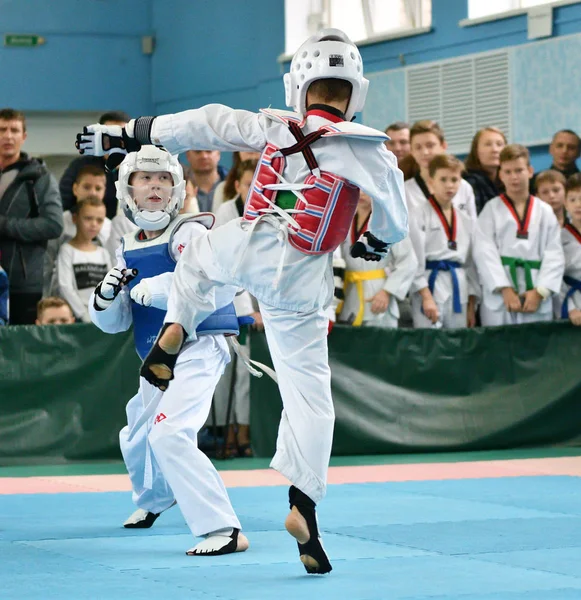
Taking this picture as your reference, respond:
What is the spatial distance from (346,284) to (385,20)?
722 cm

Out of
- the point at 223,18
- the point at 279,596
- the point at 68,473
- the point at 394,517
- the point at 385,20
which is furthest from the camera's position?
the point at 223,18

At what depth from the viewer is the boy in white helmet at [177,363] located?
520cm

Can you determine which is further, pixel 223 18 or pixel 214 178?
pixel 223 18

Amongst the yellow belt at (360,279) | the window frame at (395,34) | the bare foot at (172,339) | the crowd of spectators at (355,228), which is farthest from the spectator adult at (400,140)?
the bare foot at (172,339)

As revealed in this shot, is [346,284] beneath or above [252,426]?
above

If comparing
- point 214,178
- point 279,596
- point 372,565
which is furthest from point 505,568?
point 214,178

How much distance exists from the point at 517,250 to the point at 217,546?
16.9 ft

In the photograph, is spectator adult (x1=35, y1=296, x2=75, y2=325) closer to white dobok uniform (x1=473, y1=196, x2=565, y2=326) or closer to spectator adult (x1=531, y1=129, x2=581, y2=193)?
white dobok uniform (x1=473, y1=196, x2=565, y2=326)

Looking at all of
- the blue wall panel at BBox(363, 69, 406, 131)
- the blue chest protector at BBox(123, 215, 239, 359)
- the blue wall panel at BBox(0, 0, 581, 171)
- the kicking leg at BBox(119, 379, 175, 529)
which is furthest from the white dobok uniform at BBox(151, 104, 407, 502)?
the blue wall panel at BBox(0, 0, 581, 171)

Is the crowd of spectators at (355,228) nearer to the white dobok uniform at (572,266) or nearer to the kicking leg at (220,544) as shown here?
the white dobok uniform at (572,266)

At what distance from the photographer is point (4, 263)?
28.5ft

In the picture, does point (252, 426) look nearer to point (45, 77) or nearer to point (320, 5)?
point (320, 5)

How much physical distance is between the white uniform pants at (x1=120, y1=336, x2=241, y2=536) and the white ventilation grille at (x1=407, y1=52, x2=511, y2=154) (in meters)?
9.04

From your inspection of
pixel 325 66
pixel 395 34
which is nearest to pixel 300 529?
pixel 325 66
